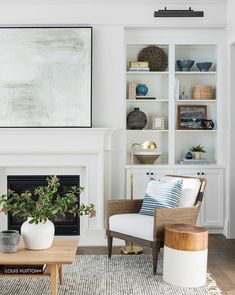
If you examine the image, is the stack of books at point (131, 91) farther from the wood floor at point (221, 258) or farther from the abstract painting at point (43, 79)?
Answer: the wood floor at point (221, 258)

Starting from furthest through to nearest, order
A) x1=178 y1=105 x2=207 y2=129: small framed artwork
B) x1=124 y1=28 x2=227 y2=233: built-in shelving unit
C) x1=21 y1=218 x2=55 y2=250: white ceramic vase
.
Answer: x1=178 y1=105 x2=207 y2=129: small framed artwork
x1=124 y1=28 x2=227 y2=233: built-in shelving unit
x1=21 y1=218 x2=55 y2=250: white ceramic vase

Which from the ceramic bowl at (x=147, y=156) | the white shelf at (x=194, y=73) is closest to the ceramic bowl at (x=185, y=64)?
the white shelf at (x=194, y=73)

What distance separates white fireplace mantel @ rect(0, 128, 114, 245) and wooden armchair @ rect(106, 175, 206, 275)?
0.62 metres

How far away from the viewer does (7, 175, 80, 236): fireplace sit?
5555mm

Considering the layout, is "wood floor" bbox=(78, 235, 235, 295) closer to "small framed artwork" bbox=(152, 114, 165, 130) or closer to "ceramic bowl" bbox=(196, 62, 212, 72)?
"small framed artwork" bbox=(152, 114, 165, 130)

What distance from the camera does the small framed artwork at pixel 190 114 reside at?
238 inches

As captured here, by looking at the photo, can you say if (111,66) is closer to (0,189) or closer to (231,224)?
(0,189)

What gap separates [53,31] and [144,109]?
1.48 meters

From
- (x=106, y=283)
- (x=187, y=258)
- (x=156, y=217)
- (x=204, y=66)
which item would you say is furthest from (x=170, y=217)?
(x=204, y=66)

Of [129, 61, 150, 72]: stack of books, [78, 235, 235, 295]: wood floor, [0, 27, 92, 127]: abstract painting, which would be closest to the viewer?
[78, 235, 235, 295]: wood floor

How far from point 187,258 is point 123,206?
1160 mm

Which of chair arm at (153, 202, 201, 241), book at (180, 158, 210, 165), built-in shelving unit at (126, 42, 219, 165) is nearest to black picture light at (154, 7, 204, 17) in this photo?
built-in shelving unit at (126, 42, 219, 165)

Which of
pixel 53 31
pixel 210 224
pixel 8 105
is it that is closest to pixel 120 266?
pixel 210 224

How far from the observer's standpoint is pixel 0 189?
5.57m
